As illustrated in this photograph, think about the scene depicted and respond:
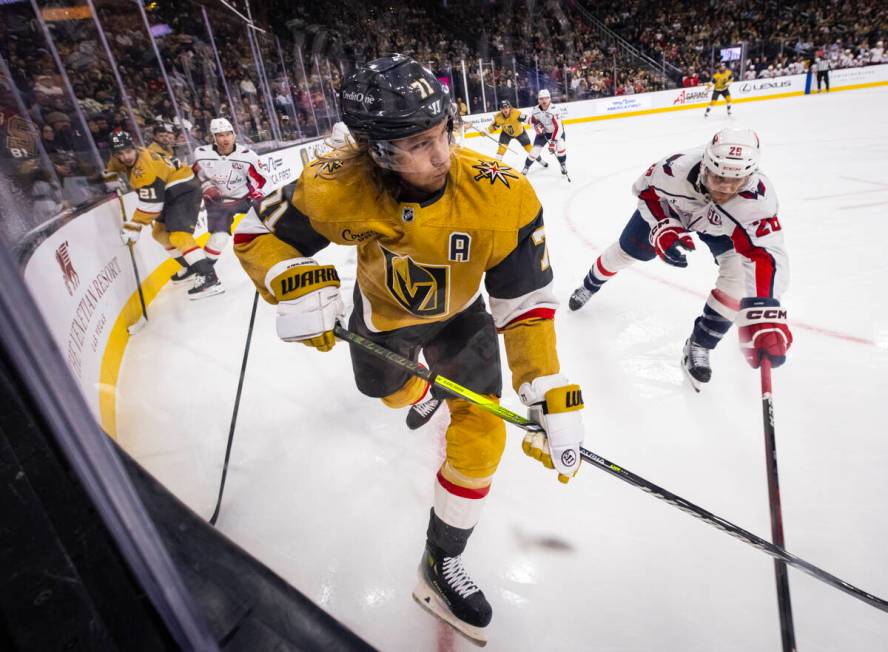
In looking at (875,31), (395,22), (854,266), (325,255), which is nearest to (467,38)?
(395,22)

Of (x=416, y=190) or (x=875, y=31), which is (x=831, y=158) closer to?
(x=416, y=190)

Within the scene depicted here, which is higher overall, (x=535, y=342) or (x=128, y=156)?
(x=128, y=156)

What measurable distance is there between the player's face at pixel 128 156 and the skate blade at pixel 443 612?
3680 millimetres

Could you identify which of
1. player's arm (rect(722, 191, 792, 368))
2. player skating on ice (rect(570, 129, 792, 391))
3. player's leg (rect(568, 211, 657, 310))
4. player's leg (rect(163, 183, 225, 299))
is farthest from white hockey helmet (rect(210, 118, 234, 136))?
player's arm (rect(722, 191, 792, 368))

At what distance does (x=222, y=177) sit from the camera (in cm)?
420

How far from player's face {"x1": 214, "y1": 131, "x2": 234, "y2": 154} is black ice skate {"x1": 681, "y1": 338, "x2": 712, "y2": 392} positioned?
13.3 ft

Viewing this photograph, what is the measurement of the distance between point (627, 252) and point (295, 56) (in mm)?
7555

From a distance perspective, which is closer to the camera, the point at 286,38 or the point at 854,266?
the point at 854,266

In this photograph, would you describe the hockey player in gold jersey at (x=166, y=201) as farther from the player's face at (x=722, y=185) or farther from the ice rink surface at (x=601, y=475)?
the player's face at (x=722, y=185)

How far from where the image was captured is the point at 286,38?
7.69 metres

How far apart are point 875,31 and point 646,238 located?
1655 centimetres

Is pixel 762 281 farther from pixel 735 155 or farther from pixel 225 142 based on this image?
pixel 225 142

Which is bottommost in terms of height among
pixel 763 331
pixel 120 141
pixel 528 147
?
pixel 763 331

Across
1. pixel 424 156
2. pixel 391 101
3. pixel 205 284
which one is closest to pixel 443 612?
pixel 424 156
